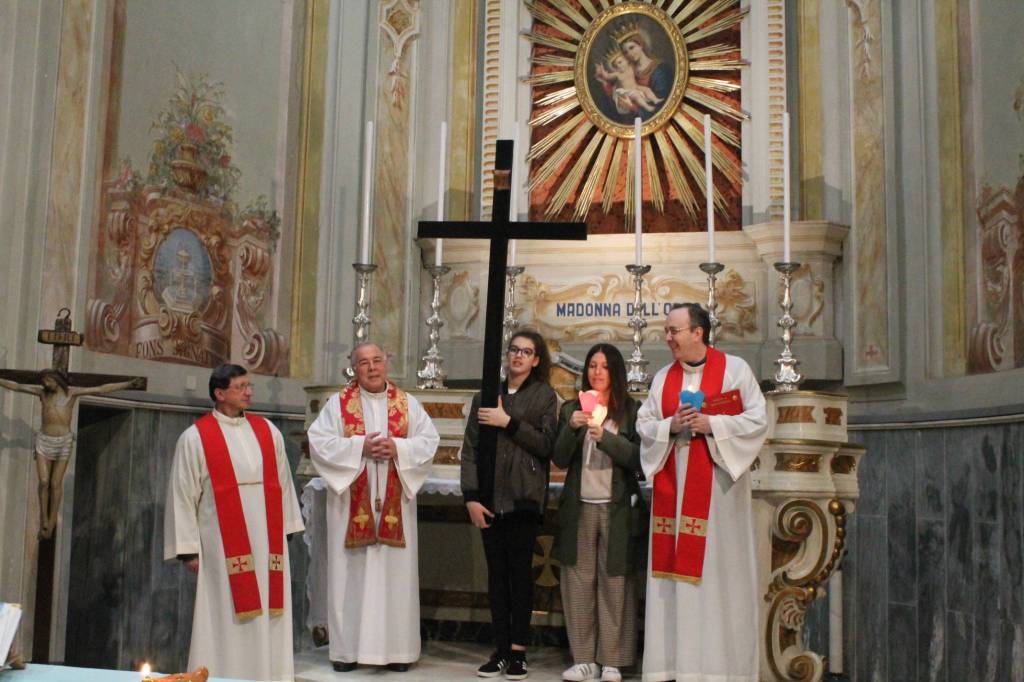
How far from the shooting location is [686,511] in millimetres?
5445

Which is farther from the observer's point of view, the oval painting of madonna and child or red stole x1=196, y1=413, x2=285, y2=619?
the oval painting of madonna and child

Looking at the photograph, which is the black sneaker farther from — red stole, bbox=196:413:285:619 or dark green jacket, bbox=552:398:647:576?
red stole, bbox=196:413:285:619

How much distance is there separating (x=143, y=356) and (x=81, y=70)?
5.81ft

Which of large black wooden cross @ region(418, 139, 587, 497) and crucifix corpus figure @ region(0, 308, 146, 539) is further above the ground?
large black wooden cross @ region(418, 139, 587, 497)

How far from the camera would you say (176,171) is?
764 cm

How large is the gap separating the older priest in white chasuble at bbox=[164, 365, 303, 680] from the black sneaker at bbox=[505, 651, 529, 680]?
106 cm

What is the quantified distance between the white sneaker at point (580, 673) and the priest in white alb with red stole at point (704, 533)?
0.31 m

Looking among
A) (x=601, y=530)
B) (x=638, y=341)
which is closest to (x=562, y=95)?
(x=638, y=341)

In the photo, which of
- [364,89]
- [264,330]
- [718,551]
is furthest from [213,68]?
[718,551]

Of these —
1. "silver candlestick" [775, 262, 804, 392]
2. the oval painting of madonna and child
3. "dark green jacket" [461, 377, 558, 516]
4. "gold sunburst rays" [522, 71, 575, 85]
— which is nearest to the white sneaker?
"dark green jacket" [461, 377, 558, 516]

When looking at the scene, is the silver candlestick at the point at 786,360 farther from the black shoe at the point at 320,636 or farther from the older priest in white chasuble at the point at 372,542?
the black shoe at the point at 320,636

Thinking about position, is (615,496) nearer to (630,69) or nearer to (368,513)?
(368,513)

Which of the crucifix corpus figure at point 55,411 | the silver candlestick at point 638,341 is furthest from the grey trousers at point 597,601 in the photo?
the crucifix corpus figure at point 55,411

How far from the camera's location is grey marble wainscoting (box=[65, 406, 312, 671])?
7.00 metres
